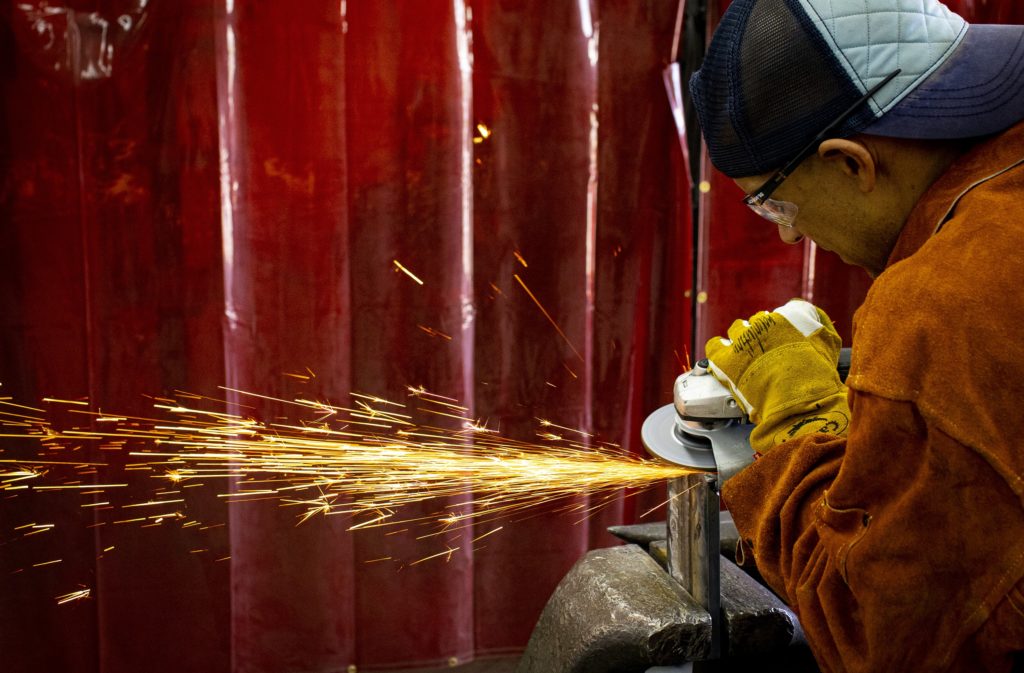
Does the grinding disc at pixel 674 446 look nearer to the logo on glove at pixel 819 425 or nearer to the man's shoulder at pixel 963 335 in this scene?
the logo on glove at pixel 819 425

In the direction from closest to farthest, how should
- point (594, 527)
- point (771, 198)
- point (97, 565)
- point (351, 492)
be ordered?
point (771, 198), point (97, 565), point (351, 492), point (594, 527)

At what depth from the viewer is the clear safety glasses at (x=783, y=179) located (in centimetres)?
94

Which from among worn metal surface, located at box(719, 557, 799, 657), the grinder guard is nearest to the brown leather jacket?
the grinder guard

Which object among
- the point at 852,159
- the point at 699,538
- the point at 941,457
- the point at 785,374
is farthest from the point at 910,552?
the point at 699,538

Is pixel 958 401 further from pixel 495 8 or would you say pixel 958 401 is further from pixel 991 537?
pixel 495 8

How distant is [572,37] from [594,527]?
169cm

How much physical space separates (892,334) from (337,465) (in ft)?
6.32

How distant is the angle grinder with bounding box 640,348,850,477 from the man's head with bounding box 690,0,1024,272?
33 cm

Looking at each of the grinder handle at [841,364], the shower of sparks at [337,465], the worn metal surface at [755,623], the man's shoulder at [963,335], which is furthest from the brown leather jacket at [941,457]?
the shower of sparks at [337,465]

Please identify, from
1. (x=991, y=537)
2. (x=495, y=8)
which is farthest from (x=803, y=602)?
(x=495, y=8)

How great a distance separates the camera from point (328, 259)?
2.30 meters

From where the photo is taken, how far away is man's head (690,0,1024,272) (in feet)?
3.03

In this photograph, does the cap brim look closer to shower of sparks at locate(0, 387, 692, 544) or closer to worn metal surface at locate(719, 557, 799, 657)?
worn metal surface at locate(719, 557, 799, 657)

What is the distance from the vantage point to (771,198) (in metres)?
1.09
